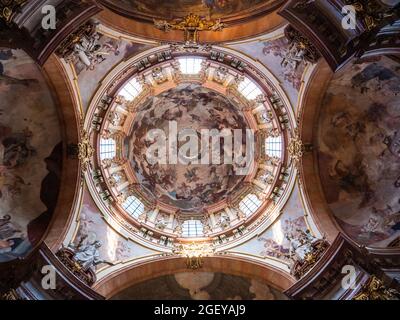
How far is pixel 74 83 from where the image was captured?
22.0 metres

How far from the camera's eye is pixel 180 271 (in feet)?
78.6

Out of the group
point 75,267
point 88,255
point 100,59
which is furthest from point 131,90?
point 75,267

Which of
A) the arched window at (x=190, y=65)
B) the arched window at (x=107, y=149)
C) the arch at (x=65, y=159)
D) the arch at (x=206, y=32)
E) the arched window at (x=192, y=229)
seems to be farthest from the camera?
the arched window at (x=192, y=229)

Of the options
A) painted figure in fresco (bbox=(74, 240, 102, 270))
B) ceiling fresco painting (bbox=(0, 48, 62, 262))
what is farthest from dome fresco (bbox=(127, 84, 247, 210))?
painted figure in fresco (bbox=(74, 240, 102, 270))

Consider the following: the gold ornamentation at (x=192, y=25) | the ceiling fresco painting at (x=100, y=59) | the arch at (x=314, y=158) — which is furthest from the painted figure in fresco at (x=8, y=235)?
the arch at (x=314, y=158)

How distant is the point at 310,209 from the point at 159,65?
399 inches

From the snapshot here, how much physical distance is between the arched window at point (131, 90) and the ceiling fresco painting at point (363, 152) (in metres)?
9.87

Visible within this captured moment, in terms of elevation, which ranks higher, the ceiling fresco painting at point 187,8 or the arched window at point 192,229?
the ceiling fresco painting at point 187,8

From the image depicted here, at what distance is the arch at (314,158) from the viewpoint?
2175 cm

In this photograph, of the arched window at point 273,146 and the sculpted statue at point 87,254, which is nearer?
the sculpted statue at point 87,254

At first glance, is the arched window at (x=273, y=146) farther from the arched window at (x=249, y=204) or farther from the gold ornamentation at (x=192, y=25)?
the gold ornamentation at (x=192, y=25)

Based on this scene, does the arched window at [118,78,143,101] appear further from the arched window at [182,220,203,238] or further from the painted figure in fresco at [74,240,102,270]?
the painted figure in fresco at [74,240,102,270]

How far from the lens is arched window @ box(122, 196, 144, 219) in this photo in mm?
26844
